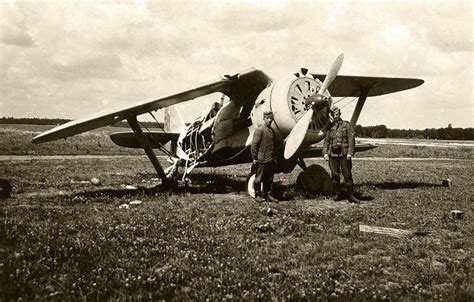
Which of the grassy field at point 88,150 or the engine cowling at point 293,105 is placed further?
the grassy field at point 88,150

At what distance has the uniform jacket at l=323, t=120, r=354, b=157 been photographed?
11.1 metres

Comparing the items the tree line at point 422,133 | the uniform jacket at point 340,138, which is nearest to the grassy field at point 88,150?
the uniform jacket at point 340,138

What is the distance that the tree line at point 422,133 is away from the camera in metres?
106

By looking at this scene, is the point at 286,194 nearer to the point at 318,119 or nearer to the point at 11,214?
the point at 318,119

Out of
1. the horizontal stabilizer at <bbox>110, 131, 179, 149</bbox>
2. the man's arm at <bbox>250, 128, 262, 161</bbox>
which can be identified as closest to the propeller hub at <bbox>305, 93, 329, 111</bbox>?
Result: the man's arm at <bbox>250, 128, 262, 161</bbox>

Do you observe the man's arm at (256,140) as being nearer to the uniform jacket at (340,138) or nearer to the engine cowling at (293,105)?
the engine cowling at (293,105)

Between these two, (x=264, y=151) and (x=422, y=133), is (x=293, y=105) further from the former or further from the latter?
(x=422, y=133)

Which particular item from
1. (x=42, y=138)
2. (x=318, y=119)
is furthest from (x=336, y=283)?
(x=42, y=138)

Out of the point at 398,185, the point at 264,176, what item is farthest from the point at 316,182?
the point at 398,185

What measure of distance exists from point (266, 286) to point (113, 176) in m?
13.8

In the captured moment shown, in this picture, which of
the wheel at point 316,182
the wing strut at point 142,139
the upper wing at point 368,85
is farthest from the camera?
the upper wing at point 368,85

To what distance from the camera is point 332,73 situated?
1126cm

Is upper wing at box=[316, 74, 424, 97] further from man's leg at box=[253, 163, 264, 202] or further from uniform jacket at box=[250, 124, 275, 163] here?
man's leg at box=[253, 163, 264, 202]

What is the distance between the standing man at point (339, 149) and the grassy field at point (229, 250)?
2.25ft
